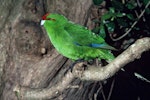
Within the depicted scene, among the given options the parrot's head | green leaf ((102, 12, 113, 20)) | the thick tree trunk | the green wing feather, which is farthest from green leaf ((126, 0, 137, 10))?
the parrot's head

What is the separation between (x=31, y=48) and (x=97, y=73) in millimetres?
1034

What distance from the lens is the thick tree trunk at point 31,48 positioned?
330cm

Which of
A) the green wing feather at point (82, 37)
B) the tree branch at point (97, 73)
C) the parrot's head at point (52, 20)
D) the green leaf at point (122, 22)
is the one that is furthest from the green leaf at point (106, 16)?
the tree branch at point (97, 73)

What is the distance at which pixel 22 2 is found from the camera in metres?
3.37

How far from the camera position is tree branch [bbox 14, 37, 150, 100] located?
2236mm

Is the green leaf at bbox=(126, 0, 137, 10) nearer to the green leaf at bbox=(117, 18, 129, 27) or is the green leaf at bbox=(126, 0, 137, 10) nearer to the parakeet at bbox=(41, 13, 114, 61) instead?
the green leaf at bbox=(117, 18, 129, 27)

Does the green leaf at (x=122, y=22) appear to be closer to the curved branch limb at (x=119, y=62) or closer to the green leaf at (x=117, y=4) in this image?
the green leaf at (x=117, y=4)

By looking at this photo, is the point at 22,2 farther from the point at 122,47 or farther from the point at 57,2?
the point at 122,47

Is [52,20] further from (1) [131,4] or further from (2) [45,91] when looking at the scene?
(1) [131,4]

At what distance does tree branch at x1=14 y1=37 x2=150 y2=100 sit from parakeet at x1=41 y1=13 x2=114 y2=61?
319 millimetres

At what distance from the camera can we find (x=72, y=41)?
2.87 m

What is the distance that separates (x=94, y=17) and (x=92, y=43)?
0.73 meters

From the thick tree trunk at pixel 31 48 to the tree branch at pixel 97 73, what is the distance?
2.03 ft

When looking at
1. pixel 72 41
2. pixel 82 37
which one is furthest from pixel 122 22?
pixel 72 41
